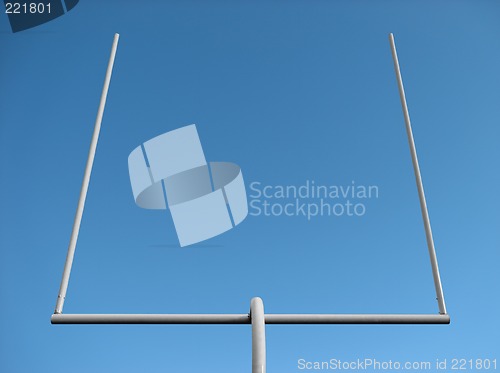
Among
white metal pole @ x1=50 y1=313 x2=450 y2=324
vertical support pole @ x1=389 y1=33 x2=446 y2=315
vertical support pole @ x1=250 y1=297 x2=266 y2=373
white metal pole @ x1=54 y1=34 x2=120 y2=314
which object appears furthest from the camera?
vertical support pole @ x1=389 y1=33 x2=446 y2=315

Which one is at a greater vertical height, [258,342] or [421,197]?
[421,197]

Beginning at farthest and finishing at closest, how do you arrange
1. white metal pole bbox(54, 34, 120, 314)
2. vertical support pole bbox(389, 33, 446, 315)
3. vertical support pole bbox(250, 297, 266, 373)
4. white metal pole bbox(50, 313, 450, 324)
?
vertical support pole bbox(389, 33, 446, 315), white metal pole bbox(54, 34, 120, 314), white metal pole bbox(50, 313, 450, 324), vertical support pole bbox(250, 297, 266, 373)

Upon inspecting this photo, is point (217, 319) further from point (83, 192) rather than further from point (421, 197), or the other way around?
point (421, 197)

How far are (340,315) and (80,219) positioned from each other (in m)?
0.84

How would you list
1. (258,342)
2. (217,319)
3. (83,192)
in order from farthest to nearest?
(83,192), (217,319), (258,342)

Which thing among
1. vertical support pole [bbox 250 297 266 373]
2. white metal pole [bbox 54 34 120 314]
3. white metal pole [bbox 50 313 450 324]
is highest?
white metal pole [bbox 54 34 120 314]

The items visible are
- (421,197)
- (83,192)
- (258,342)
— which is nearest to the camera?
(258,342)

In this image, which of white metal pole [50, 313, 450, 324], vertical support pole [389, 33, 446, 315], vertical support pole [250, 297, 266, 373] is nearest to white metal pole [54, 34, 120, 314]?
white metal pole [50, 313, 450, 324]

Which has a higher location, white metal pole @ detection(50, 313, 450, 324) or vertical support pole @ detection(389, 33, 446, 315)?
vertical support pole @ detection(389, 33, 446, 315)

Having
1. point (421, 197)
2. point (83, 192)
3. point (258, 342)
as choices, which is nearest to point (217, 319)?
point (258, 342)

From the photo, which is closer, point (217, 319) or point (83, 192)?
point (217, 319)

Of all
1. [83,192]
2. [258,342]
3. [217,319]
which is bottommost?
[258,342]

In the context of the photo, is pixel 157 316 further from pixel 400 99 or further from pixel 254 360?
pixel 400 99

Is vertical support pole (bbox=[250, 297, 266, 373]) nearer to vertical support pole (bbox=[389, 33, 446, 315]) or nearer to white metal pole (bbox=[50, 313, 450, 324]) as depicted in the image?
white metal pole (bbox=[50, 313, 450, 324])
